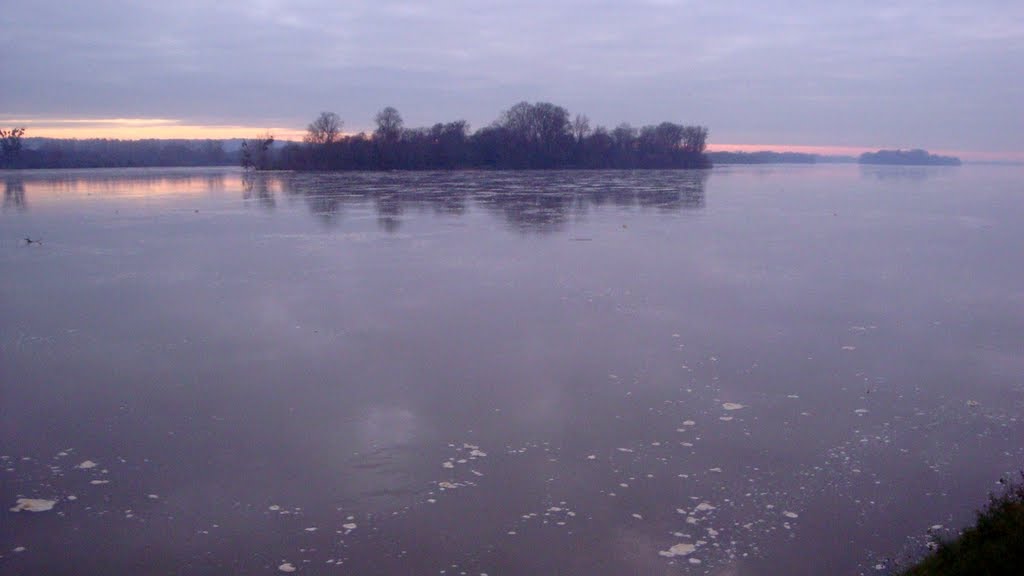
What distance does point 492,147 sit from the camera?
2936 inches

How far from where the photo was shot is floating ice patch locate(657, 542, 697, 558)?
13.0ft

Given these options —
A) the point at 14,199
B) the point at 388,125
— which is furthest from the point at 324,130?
the point at 14,199

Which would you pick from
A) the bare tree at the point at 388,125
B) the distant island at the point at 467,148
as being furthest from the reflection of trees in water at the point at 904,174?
the bare tree at the point at 388,125

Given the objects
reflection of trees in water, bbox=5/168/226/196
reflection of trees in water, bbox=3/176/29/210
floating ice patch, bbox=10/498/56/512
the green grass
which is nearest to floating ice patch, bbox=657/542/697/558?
the green grass

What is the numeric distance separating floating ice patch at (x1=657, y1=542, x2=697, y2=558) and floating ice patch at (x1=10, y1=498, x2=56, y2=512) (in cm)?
337

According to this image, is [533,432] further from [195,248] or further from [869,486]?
[195,248]

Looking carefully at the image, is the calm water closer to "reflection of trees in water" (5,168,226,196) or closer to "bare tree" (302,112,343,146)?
"reflection of trees in water" (5,168,226,196)

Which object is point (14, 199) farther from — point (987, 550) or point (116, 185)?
point (987, 550)

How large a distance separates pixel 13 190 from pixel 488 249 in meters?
30.7

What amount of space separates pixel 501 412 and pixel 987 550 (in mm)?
3285

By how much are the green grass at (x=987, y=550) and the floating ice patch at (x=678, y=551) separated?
978 mm

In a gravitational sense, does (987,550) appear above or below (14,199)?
below

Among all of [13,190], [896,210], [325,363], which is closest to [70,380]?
[325,363]

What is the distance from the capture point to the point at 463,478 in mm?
4801
